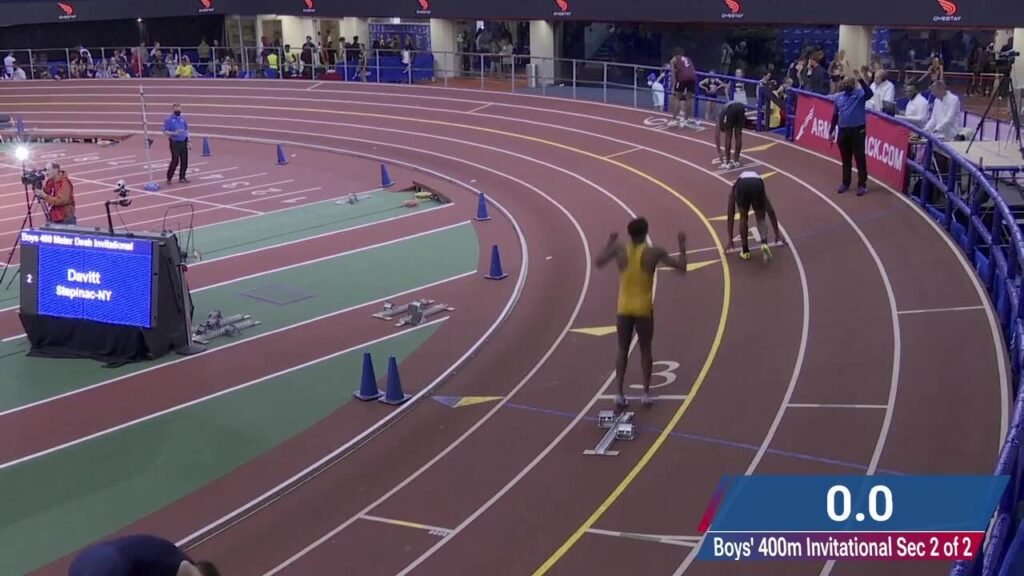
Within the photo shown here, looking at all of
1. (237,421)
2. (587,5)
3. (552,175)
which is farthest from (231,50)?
(237,421)

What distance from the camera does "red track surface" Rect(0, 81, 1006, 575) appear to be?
8.49 meters

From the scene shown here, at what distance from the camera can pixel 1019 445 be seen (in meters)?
5.53

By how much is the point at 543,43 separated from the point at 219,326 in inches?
981

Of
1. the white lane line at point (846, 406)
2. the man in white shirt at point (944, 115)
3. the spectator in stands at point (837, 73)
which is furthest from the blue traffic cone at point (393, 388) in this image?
the spectator in stands at point (837, 73)

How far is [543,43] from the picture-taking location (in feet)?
121

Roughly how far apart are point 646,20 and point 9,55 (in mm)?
25642

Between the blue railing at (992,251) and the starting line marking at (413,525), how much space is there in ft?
14.0

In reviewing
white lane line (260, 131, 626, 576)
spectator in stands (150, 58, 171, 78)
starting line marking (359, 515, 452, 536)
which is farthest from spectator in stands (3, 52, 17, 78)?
starting line marking (359, 515, 452, 536)

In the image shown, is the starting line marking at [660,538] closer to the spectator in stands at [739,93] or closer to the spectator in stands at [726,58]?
the spectator in stands at [739,93]

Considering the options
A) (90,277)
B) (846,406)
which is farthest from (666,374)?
(90,277)

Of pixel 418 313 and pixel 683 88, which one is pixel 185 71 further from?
pixel 418 313

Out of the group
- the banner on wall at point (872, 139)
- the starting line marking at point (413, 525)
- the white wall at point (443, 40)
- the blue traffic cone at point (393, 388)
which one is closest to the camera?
the starting line marking at point (413, 525)
